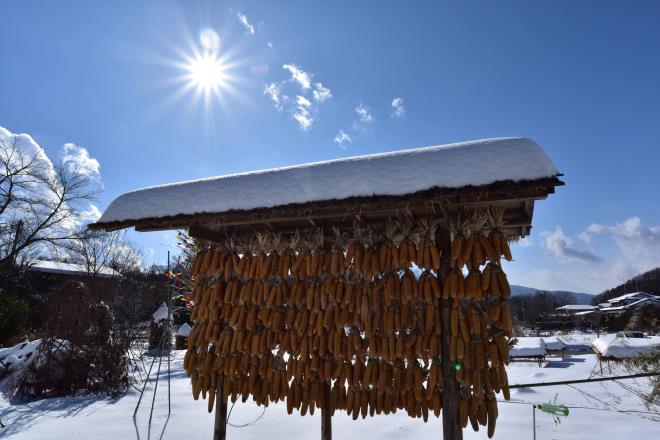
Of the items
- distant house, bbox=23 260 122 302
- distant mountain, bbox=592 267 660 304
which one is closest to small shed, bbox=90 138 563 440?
distant house, bbox=23 260 122 302

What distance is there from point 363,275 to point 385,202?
92 centimetres

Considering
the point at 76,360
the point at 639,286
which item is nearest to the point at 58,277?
the point at 76,360

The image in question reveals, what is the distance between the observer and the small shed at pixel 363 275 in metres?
3.23

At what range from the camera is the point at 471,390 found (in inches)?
135

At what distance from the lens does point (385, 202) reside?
10.6ft

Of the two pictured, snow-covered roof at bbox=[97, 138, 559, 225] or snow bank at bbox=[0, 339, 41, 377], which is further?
snow bank at bbox=[0, 339, 41, 377]

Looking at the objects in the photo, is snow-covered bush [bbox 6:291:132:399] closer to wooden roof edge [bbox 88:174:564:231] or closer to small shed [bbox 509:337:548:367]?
wooden roof edge [bbox 88:174:564:231]

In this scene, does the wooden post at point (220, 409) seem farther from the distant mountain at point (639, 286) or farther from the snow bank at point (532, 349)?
the distant mountain at point (639, 286)

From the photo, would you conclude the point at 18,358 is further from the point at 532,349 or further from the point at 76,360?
→ the point at 532,349

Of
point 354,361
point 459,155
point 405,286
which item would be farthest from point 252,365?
point 459,155

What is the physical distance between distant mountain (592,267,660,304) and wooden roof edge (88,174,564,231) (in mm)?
98018

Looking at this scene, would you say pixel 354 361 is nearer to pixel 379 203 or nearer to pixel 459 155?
pixel 379 203

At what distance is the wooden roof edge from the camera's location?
2863 mm

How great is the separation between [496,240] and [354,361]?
1894 mm
